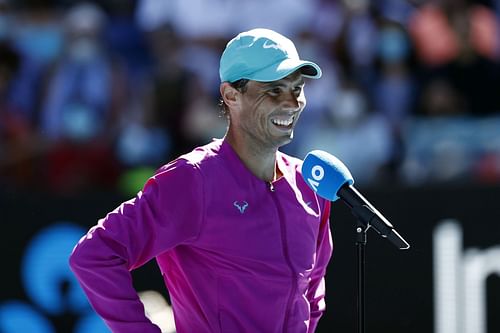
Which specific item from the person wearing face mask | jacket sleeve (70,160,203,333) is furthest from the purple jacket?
the person wearing face mask

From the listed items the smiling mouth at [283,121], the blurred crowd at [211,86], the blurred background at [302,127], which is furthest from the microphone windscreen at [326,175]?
the blurred crowd at [211,86]

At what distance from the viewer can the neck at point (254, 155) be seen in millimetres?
3961

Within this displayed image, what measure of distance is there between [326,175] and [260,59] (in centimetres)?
50

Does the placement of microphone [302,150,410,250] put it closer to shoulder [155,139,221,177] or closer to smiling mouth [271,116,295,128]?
smiling mouth [271,116,295,128]

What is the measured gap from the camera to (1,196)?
22.8 ft

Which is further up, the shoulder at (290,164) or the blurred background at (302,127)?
the blurred background at (302,127)

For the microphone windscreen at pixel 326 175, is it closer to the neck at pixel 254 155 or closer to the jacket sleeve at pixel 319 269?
the neck at pixel 254 155

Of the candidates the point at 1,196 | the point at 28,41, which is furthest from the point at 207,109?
the point at 1,196

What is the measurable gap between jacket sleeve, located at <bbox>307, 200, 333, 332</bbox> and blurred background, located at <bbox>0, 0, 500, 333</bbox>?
2470mm

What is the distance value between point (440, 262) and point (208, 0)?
11.0 feet

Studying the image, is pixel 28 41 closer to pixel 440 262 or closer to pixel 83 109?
pixel 83 109

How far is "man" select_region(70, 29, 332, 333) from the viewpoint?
11.9 feet

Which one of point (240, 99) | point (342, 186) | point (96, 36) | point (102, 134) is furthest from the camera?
point (96, 36)

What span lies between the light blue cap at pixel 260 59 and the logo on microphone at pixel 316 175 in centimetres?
36
